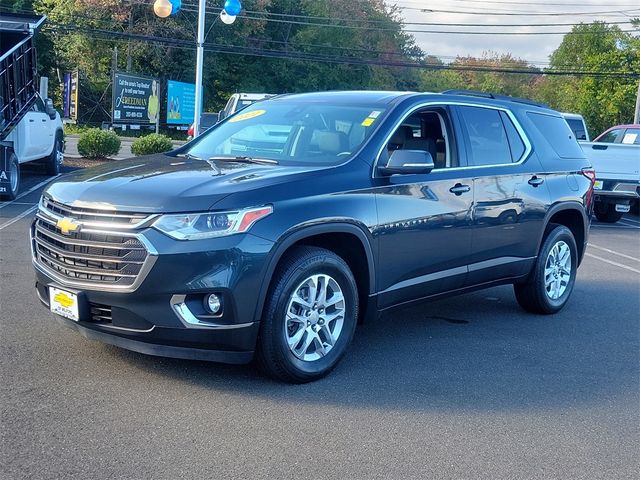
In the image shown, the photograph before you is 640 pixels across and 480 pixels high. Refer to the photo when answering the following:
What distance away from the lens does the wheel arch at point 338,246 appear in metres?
4.50

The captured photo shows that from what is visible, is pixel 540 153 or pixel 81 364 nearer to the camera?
pixel 81 364

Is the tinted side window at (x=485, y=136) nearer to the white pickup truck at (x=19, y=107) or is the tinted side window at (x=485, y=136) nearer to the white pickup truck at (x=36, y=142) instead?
the white pickup truck at (x=19, y=107)

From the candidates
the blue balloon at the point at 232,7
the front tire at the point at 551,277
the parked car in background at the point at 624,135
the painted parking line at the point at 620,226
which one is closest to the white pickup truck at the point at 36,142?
the blue balloon at the point at 232,7

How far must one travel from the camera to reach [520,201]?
6.55 meters

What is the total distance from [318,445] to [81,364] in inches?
72.2

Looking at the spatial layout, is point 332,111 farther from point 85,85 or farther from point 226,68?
point 226,68

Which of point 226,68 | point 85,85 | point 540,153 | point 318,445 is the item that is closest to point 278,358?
point 318,445

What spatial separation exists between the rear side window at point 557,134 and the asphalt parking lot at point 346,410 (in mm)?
1895

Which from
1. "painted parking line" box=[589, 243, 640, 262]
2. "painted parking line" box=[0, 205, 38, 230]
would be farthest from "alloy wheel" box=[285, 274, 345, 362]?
"painted parking line" box=[589, 243, 640, 262]

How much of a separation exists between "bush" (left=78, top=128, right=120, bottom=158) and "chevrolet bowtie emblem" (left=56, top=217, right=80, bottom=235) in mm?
17635

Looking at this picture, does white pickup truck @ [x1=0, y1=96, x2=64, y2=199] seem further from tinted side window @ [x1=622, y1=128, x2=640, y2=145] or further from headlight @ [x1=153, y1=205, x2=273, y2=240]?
tinted side window @ [x1=622, y1=128, x2=640, y2=145]

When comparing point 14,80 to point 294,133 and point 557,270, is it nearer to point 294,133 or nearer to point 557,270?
point 294,133

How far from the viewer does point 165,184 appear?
4.60 metres

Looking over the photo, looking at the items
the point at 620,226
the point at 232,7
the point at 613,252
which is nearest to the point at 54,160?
the point at 232,7
